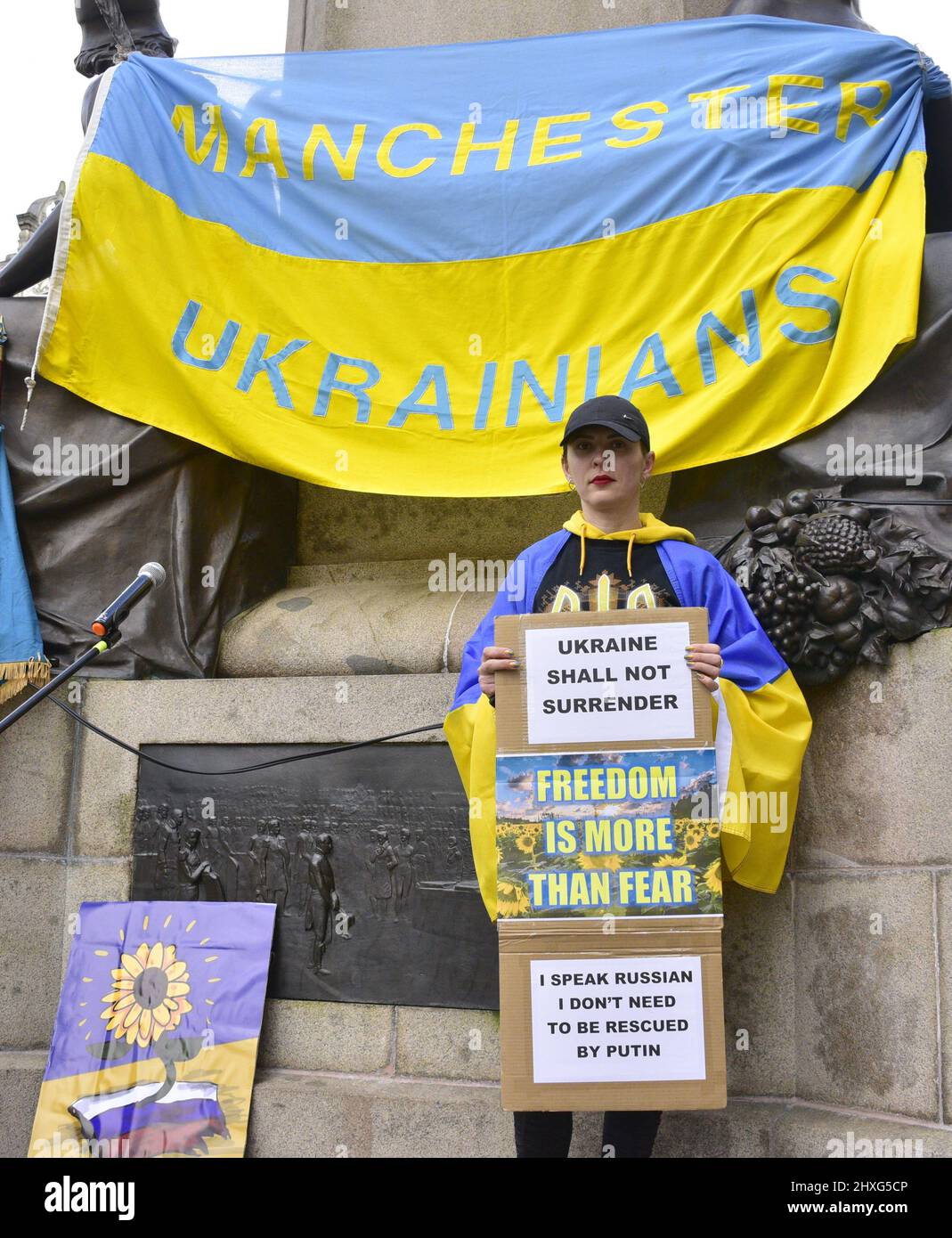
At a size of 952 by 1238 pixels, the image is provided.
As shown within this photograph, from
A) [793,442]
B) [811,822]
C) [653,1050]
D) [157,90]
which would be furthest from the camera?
[157,90]

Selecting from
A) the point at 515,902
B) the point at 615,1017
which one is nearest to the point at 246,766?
the point at 515,902

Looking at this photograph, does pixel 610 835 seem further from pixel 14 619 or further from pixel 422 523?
pixel 14 619

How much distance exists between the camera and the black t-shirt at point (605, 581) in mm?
4180

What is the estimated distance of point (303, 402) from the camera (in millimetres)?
5770

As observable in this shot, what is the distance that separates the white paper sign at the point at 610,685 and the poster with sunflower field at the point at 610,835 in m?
0.07

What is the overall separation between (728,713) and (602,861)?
2.04ft

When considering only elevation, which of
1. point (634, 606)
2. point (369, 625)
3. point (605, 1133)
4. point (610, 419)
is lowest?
point (605, 1133)

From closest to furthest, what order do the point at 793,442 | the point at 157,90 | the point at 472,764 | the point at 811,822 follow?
the point at 472,764 < the point at 811,822 < the point at 793,442 < the point at 157,90

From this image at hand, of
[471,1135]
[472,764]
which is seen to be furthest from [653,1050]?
[471,1135]

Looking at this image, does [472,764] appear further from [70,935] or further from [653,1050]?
[70,935]

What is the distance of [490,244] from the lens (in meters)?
5.74

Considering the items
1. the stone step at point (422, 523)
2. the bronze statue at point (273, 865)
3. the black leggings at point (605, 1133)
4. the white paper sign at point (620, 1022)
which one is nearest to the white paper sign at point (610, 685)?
the white paper sign at point (620, 1022)

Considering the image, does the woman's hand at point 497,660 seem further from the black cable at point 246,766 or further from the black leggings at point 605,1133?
the black cable at point 246,766

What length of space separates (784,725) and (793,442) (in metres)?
1.37
